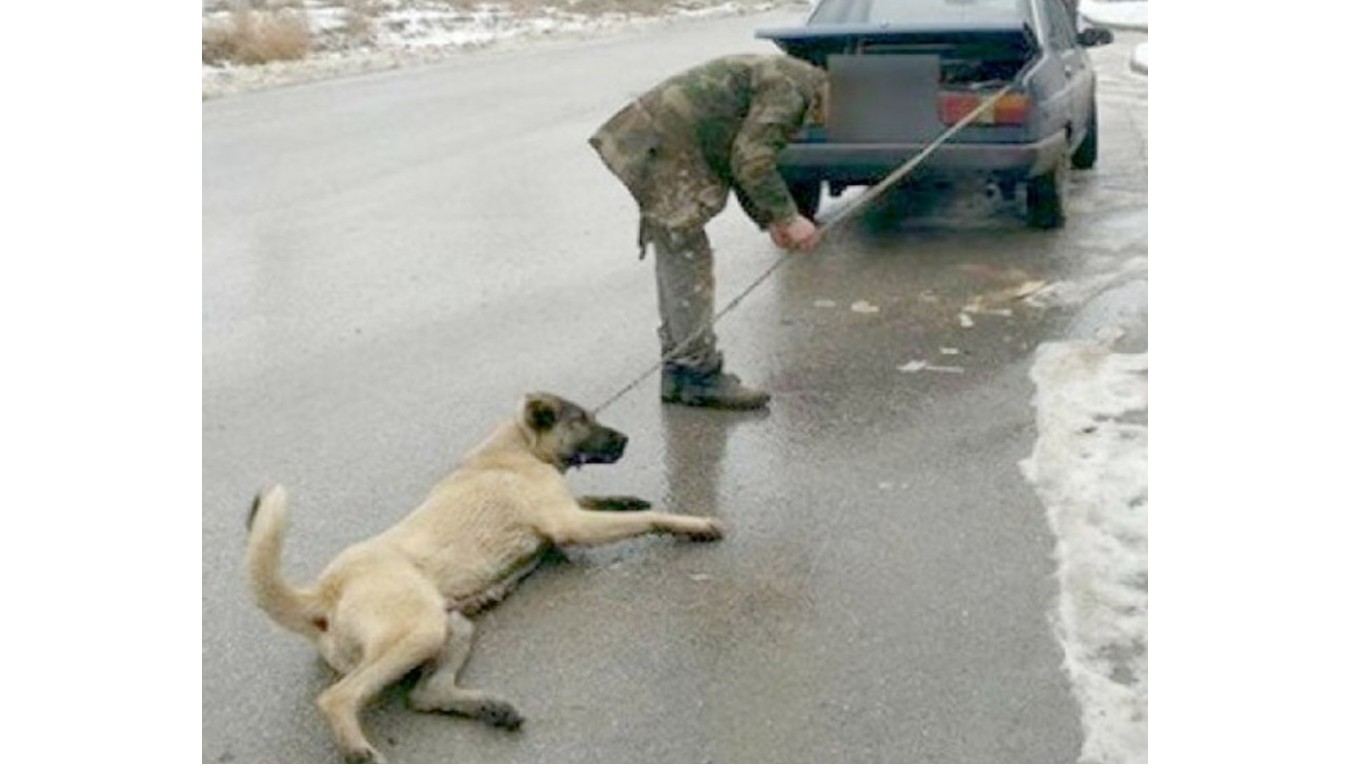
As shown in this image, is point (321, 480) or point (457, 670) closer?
point (457, 670)

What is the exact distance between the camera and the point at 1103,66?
67.5 ft

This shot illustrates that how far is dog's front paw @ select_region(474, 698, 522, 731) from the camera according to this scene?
394cm

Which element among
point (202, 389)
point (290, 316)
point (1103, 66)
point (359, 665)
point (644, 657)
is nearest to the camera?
point (359, 665)

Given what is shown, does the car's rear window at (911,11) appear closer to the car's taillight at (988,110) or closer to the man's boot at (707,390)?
the car's taillight at (988,110)

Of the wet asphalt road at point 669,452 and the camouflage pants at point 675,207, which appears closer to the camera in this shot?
the wet asphalt road at point 669,452

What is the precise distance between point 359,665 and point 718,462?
2.08 metres

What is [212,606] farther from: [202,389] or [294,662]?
[202,389]

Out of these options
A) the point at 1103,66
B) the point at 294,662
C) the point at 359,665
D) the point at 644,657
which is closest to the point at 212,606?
the point at 294,662

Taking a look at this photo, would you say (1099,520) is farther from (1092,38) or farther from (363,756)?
(1092,38)

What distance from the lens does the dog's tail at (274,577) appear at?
403 cm

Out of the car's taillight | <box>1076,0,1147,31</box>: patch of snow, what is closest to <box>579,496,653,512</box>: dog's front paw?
the car's taillight

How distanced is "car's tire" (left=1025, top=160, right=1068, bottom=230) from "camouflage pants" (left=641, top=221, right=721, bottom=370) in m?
3.30

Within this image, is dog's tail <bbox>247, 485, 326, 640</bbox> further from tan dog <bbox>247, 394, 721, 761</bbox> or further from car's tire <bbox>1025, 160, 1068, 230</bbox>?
car's tire <bbox>1025, 160, 1068, 230</bbox>

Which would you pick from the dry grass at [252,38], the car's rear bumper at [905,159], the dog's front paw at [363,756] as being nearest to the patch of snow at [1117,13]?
the dry grass at [252,38]
